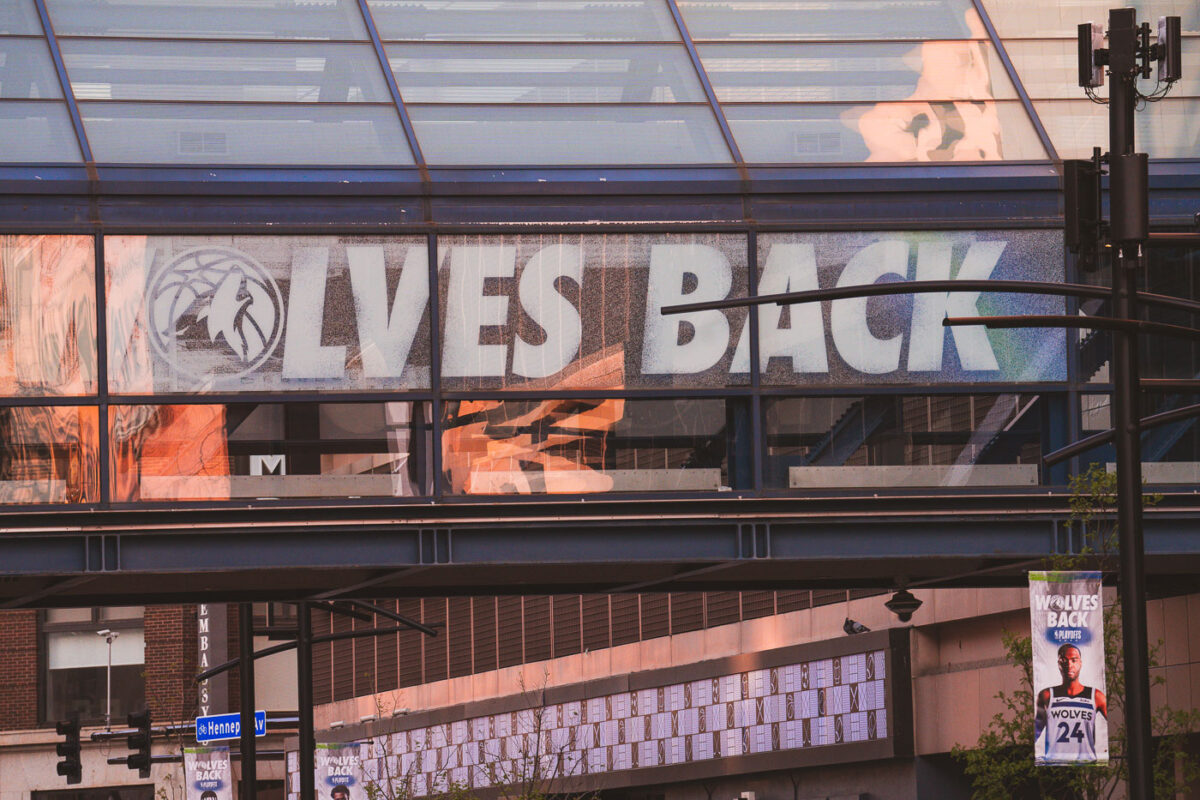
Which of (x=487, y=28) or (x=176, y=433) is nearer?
(x=176, y=433)

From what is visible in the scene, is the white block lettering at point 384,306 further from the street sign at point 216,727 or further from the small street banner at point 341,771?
the street sign at point 216,727

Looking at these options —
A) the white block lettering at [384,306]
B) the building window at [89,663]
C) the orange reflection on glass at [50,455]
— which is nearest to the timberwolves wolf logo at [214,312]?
the white block lettering at [384,306]

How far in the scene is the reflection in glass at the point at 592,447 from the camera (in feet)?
78.7

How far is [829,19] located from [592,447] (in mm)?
7139

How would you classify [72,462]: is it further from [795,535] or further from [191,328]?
[795,535]

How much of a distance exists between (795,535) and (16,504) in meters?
9.06

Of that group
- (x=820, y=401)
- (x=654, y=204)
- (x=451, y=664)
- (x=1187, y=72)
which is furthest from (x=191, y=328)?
(x=451, y=664)

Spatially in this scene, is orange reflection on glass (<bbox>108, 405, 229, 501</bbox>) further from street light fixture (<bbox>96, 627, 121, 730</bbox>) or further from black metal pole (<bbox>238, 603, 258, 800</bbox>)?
street light fixture (<bbox>96, 627, 121, 730</bbox>)

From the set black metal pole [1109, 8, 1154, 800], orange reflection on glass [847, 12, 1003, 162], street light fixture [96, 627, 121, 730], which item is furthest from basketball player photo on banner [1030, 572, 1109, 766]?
street light fixture [96, 627, 121, 730]

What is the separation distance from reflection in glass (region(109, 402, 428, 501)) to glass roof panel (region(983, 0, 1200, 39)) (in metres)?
9.73

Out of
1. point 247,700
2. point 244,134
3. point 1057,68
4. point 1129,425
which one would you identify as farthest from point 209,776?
point 1129,425

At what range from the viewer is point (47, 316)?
23.7 m

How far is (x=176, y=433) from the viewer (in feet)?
78.0

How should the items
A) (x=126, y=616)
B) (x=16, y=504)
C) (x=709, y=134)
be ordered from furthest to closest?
(x=126, y=616)
(x=709, y=134)
(x=16, y=504)
